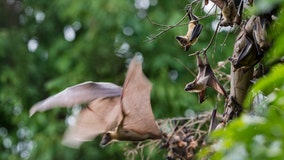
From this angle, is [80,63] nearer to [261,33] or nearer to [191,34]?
[191,34]

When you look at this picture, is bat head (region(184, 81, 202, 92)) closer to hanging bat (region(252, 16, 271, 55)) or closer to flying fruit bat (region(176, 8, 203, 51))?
flying fruit bat (region(176, 8, 203, 51))

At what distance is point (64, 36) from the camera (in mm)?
5348

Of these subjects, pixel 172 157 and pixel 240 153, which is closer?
pixel 240 153

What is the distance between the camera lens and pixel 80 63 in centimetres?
482

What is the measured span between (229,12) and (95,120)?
0.37 meters

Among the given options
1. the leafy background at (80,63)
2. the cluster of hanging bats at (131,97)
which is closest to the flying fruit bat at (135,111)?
the cluster of hanging bats at (131,97)

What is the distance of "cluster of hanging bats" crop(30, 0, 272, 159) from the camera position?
119cm

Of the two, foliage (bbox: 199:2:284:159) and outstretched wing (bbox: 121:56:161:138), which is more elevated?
foliage (bbox: 199:2:284:159)

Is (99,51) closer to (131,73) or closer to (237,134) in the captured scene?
(131,73)

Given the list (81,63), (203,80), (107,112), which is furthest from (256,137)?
(81,63)

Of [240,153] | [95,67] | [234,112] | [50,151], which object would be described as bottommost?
[50,151]

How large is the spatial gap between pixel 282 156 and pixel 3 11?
5520 mm

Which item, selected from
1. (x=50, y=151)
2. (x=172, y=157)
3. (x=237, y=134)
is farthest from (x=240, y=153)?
(x=50, y=151)

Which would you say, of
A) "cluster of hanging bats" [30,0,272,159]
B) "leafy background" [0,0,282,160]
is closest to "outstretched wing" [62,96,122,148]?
"cluster of hanging bats" [30,0,272,159]
